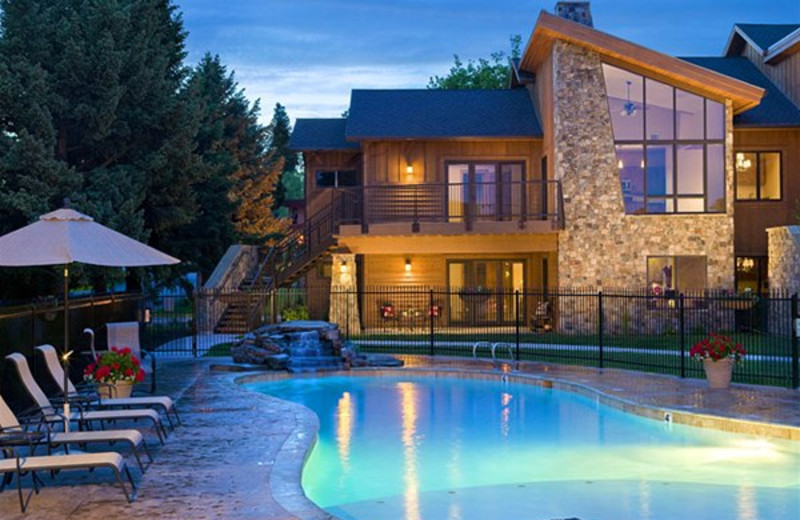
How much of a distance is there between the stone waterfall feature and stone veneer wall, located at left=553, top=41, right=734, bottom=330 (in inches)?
347

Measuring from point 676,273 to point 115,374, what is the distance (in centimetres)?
1903

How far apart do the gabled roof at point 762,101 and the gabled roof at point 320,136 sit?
12369 millimetres

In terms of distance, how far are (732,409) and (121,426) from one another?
27.1 feet

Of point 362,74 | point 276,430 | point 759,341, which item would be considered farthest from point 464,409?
point 362,74

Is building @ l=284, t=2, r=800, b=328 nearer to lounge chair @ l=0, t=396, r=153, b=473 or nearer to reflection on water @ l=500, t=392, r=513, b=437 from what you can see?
reflection on water @ l=500, t=392, r=513, b=437

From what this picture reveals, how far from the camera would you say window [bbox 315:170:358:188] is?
3209cm

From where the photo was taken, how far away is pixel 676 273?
27234 millimetres

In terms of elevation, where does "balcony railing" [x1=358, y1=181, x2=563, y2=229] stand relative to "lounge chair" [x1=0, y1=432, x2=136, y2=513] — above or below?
above

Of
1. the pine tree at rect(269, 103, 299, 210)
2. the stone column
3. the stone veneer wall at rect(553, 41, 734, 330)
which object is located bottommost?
the stone column

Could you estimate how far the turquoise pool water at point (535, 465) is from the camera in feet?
31.0

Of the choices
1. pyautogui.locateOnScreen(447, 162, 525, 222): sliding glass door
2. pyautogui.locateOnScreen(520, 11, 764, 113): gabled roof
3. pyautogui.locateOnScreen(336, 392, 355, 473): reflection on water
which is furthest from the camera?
pyautogui.locateOnScreen(447, 162, 525, 222): sliding glass door

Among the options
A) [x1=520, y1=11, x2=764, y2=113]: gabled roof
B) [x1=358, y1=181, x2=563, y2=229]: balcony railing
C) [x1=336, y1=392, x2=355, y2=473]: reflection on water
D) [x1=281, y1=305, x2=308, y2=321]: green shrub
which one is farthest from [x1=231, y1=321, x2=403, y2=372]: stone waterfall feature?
[x1=520, y1=11, x2=764, y2=113]: gabled roof

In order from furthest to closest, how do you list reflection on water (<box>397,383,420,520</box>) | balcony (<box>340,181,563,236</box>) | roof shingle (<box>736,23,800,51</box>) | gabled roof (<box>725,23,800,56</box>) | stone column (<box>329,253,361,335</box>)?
roof shingle (<box>736,23,800,51</box>) → gabled roof (<box>725,23,800,56</box>) → stone column (<box>329,253,361,335</box>) → balcony (<box>340,181,563,236</box>) → reflection on water (<box>397,383,420,520</box>)

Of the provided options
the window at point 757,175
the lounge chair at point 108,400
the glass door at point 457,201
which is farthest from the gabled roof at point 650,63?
the lounge chair at point 108,400
